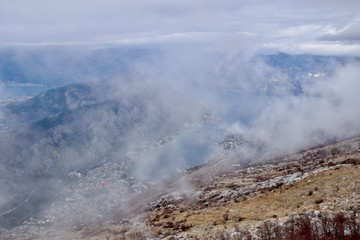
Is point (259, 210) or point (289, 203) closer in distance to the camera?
point (289, 203)

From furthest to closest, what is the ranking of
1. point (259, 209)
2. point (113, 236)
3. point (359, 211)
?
point (113, 236) < point (259, 209) < point (359, 211)

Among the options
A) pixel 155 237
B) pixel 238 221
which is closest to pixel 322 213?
pixel 238 221

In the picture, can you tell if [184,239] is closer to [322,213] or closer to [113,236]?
[322,213]

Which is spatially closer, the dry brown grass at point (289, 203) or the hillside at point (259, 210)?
the hillside at point (259, 210)

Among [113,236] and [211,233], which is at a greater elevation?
[211,233]

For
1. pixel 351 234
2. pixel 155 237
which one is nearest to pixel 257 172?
pixel 155 237

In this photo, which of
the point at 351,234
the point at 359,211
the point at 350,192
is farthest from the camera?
the point at 350,192

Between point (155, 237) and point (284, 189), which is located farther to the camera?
point (284, 189)

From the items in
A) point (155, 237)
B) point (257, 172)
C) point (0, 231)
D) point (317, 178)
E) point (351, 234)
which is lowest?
point (0, 231)

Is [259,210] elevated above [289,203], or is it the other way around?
[289,203]

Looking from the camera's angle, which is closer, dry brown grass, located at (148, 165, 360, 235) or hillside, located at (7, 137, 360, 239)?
hillside, located at (7, 137, 360, 239)
